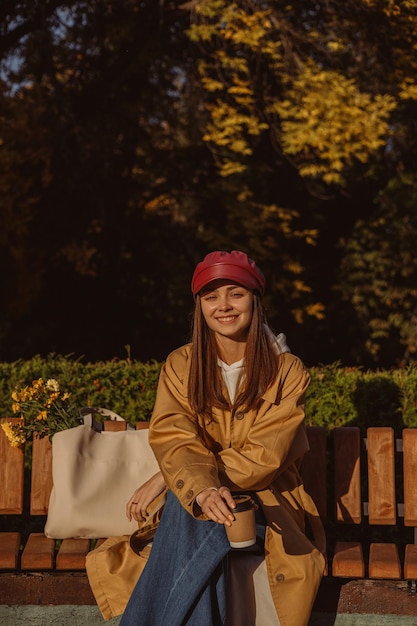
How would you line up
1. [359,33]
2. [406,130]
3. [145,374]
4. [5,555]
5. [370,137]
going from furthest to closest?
[406,130] < [359,33] < [370,137] < [145,374] < [5,555]

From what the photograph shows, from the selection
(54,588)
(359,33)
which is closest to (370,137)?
(359,33)

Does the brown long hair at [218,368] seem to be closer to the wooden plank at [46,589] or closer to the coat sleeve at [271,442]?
the coat sleeve at [271,442]

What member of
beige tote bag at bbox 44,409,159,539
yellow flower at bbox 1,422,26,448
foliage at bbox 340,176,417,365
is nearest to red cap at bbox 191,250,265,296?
beige tote bag at bbox 44,409,159,539

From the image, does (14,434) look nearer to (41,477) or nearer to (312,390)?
(41,477)

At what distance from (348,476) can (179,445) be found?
821 millimetres

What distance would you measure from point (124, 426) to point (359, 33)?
751 cm

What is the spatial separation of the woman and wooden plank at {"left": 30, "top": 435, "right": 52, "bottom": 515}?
576 millimetres

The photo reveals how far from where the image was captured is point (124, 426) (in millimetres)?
4004

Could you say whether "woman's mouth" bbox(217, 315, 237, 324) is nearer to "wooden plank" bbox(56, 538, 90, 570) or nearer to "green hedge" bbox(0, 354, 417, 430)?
"wooden plank" bbox(56, 538, 90, 570)

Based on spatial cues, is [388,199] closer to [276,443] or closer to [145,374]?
[145,374]

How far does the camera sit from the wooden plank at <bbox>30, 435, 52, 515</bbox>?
3980mm

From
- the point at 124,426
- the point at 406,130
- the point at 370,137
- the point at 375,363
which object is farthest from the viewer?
the point at 375,363

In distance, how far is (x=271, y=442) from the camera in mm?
3354

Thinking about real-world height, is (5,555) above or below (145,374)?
below
